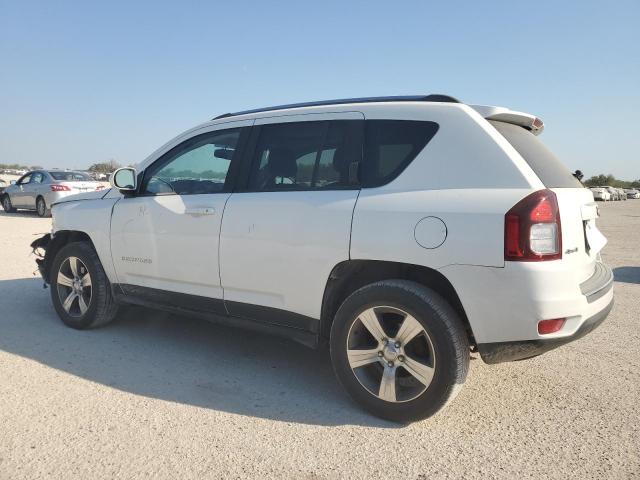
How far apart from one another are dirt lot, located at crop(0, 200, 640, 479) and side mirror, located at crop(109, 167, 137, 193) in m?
1.33

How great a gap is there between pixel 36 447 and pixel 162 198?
2.06 meters

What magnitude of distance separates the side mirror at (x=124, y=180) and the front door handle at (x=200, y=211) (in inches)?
29.6

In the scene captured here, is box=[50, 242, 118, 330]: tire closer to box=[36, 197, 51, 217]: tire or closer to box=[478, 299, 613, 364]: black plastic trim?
box=[478, 299, 613, 364]: black plastic trim

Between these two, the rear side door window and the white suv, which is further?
the rear side door window

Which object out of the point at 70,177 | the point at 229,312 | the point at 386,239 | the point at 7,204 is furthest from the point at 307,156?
the point at 7,204

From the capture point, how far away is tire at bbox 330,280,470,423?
2834 mm

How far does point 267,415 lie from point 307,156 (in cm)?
171

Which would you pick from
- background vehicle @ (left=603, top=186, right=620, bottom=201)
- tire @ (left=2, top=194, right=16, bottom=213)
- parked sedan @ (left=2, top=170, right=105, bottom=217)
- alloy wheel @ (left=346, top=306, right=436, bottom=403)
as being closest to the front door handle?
alloy wheel @ (left=346, top=306, right=436, bottom=403)

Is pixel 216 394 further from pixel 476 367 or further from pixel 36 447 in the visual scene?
pixel 476 367

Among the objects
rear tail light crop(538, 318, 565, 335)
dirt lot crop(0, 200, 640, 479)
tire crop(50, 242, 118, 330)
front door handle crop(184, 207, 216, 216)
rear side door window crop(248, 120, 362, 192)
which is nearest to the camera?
dirt lot crop(0, 200, 640, 479)

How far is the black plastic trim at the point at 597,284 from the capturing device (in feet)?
9.46

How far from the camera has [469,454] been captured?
267 cm

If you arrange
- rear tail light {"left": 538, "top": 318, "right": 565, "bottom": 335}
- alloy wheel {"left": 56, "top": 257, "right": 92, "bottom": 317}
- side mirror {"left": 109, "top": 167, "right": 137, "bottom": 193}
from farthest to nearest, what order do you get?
alloy wheel {"left": 56, "top": 257, "right": 92, "bottom": 317}
side mirror {"left": 109, "top": 167, "right": 137, "bottom": 193}
rear tail light {"left": 538, "top": 318, "right": 565, "bottom": 335}

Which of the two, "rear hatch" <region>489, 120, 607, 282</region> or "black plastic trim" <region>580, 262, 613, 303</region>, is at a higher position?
"rear hatch" <region>489, 120, 607, 282</region>
